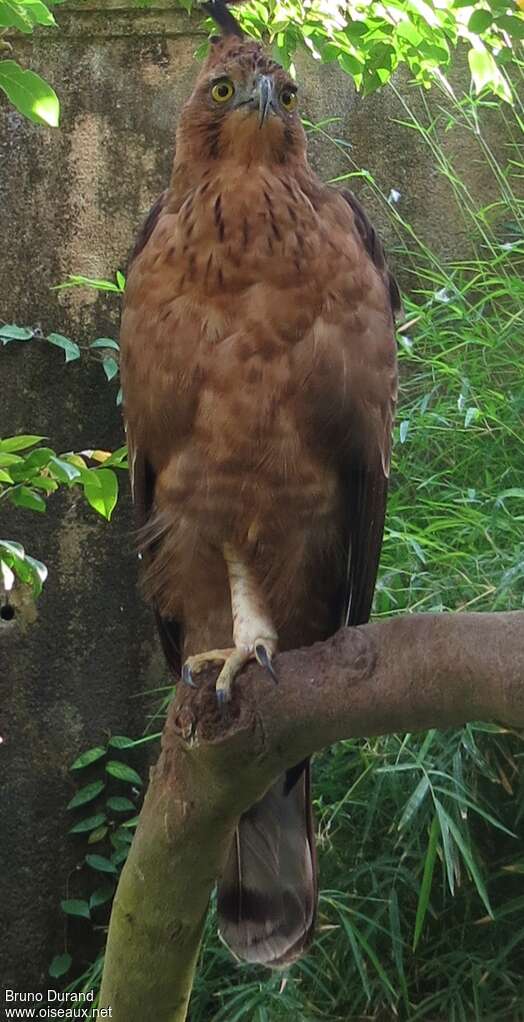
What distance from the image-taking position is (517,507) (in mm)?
2680

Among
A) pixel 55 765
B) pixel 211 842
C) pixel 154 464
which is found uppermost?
pixel 154 464

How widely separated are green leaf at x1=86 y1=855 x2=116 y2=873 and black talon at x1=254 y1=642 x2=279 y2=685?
154 centimetres

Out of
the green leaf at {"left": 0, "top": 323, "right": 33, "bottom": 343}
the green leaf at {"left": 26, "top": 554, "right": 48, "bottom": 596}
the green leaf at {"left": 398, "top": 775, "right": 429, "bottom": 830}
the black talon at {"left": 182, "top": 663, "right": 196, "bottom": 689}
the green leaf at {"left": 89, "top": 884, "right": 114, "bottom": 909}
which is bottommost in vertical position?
the green leaf at {"left": 89, "top": 884, "right": 114, "bottom": 909}

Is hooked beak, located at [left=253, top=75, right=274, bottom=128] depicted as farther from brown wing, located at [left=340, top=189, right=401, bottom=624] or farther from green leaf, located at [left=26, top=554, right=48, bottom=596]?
green leaf, located at [left=26, top=554, right=48, bottom=596]

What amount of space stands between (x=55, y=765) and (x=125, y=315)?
1747 mm

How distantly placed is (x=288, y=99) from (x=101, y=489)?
2.39 feet

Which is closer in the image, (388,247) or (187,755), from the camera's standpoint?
(187,755)

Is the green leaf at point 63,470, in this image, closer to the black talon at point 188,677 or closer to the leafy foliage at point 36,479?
the leafy foliage at point 36,479

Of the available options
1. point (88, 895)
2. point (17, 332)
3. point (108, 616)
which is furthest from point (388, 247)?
point (88, 895)

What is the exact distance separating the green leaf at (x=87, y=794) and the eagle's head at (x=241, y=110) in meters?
1.85

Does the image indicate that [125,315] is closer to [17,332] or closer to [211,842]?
[211,842]

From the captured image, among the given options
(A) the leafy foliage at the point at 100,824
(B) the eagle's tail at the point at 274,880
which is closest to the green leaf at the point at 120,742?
(A) the leafy foliage at the point at 100,824

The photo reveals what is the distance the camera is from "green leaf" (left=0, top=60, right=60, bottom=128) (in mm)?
1654

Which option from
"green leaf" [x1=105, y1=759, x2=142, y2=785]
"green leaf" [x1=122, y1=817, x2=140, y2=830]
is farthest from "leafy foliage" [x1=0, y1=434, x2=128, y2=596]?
"green leaf" [x1=105, y1=759, x2=142, y2=785]
